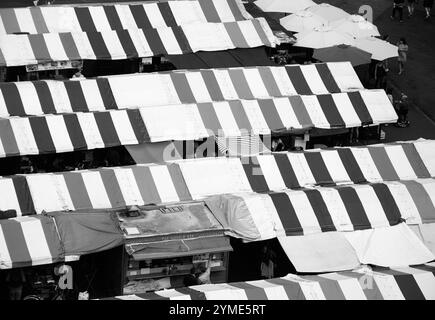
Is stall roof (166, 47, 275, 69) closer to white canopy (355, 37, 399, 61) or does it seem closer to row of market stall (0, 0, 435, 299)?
row of market stall (0, 0, 435, 299)

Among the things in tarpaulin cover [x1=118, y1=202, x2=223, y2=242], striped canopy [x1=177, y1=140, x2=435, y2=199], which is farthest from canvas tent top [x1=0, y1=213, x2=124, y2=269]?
striped canopy [x1=177, y1=140, x2=435, y2=199]

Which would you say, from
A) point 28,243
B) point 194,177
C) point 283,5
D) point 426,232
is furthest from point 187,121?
point 283,5

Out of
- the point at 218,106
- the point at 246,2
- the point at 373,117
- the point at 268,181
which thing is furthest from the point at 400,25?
the point at 268,181

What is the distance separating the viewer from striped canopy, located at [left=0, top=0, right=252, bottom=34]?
129 feet

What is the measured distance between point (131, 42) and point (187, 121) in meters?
6.83

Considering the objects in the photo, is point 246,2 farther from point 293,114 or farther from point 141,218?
point 141,218

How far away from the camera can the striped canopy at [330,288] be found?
80.5 ft

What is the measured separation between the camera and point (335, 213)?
29.1 meters

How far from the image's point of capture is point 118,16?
40.3 m

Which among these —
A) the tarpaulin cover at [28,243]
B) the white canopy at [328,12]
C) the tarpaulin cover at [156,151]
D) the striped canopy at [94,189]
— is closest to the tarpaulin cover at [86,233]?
the tarpaulin cover at [28,243]

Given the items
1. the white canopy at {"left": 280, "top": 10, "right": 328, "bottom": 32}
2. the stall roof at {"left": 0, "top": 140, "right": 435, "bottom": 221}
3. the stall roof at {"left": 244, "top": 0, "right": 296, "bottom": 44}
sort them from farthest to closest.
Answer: the white canopy at {"left": 280, "top": 10, "right": 328, "bottom": 32}, the stall roof at {"left": 244, "top": 0, "right": 296, "bottom": 44}, the stall roof at {"left": 0, "top": 140, "right": 435, "bottom": 221}

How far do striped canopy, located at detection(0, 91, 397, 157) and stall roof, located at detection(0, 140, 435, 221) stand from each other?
277cm

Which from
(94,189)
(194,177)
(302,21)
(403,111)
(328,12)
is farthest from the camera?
(328,12)

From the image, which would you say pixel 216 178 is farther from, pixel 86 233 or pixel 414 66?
pixel 414 66
